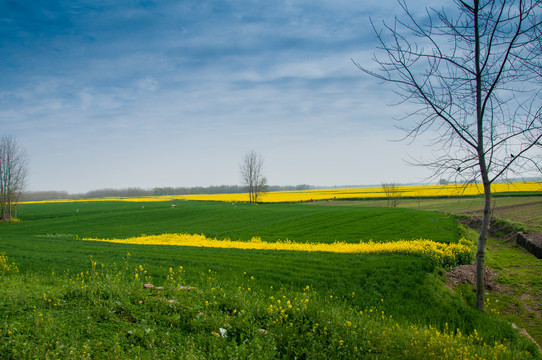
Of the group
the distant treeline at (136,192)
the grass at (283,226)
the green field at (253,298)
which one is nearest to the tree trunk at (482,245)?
the green field at (253,298)

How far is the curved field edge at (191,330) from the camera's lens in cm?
496

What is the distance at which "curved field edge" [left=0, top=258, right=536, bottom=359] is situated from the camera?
4.96m

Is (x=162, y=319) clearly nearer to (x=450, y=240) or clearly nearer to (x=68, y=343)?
(x=68, y=343)

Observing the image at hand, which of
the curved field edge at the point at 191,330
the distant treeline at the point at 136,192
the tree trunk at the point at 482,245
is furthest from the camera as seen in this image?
the distant treeline at the point at 136,192

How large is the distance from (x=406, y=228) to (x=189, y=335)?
2237 cm

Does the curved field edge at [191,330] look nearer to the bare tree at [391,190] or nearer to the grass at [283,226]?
the grass at [283,226]

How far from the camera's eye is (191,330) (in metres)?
5.88

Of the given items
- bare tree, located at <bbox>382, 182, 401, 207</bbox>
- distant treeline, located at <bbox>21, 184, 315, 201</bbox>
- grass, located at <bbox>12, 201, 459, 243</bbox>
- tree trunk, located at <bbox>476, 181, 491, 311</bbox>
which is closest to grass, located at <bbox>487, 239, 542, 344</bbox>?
tree trunk, located at <bbox>476, 181, 491, 311</bbox>

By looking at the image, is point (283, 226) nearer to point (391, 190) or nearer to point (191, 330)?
point (191, 330)

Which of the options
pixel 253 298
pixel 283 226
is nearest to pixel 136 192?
pixel 283 226

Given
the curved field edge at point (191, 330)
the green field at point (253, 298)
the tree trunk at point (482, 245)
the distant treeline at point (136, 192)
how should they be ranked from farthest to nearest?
the distant treeline at point (136, 192) < the tree trunk at point (482, 245) < the green field at point (253, 298) < the curved field edge at point (191, 330)

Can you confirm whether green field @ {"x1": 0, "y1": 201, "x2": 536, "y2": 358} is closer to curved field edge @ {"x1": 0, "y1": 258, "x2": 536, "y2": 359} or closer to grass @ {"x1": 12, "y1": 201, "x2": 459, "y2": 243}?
curved field edge @ {"x1": 0, "y1": 258, "x2": 536, "y2": 359}

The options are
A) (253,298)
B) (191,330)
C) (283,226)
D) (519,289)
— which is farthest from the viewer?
(283,226)

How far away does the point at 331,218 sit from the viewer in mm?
33469
